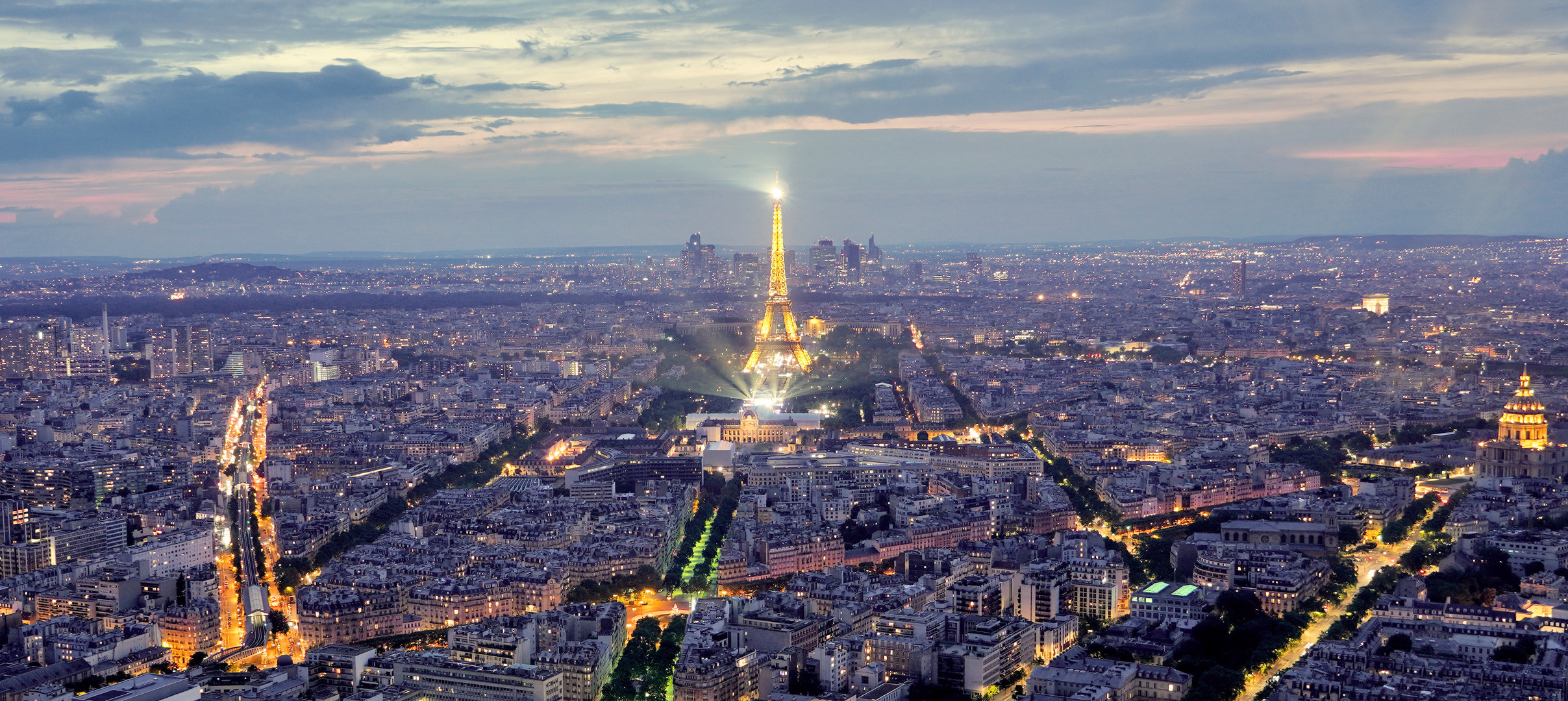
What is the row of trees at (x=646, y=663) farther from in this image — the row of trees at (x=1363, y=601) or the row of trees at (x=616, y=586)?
the row of trees at (x=1363, y=601)

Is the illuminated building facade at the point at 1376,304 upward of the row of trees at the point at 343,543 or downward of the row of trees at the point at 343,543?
upward

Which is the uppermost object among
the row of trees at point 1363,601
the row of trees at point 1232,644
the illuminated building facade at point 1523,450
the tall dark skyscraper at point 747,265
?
the tall dark skyscraper at point 747,265

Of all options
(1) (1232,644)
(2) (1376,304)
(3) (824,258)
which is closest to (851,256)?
(3) (824,258)

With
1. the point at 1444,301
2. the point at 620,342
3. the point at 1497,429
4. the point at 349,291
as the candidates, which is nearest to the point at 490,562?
the point at 1497,429

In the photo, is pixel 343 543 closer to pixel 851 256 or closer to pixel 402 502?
pixel 402 502

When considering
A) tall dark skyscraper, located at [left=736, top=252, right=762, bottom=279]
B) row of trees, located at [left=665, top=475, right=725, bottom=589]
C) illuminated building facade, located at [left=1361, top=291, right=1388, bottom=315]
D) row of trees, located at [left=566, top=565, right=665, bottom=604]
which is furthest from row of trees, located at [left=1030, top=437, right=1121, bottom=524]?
tall dark skyscraper, located at [left=736, top=252, right=762, bottom=279]

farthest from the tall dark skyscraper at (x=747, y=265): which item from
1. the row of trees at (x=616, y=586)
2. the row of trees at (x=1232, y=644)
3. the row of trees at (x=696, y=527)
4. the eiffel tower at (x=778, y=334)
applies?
the row of trees at (x=1232, y=644)

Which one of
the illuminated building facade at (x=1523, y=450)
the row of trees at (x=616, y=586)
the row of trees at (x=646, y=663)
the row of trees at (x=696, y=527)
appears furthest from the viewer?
the illuminated building facade at (x=1523, y=450)

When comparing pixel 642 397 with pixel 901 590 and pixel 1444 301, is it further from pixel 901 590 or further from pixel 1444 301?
pixel 1444 301
